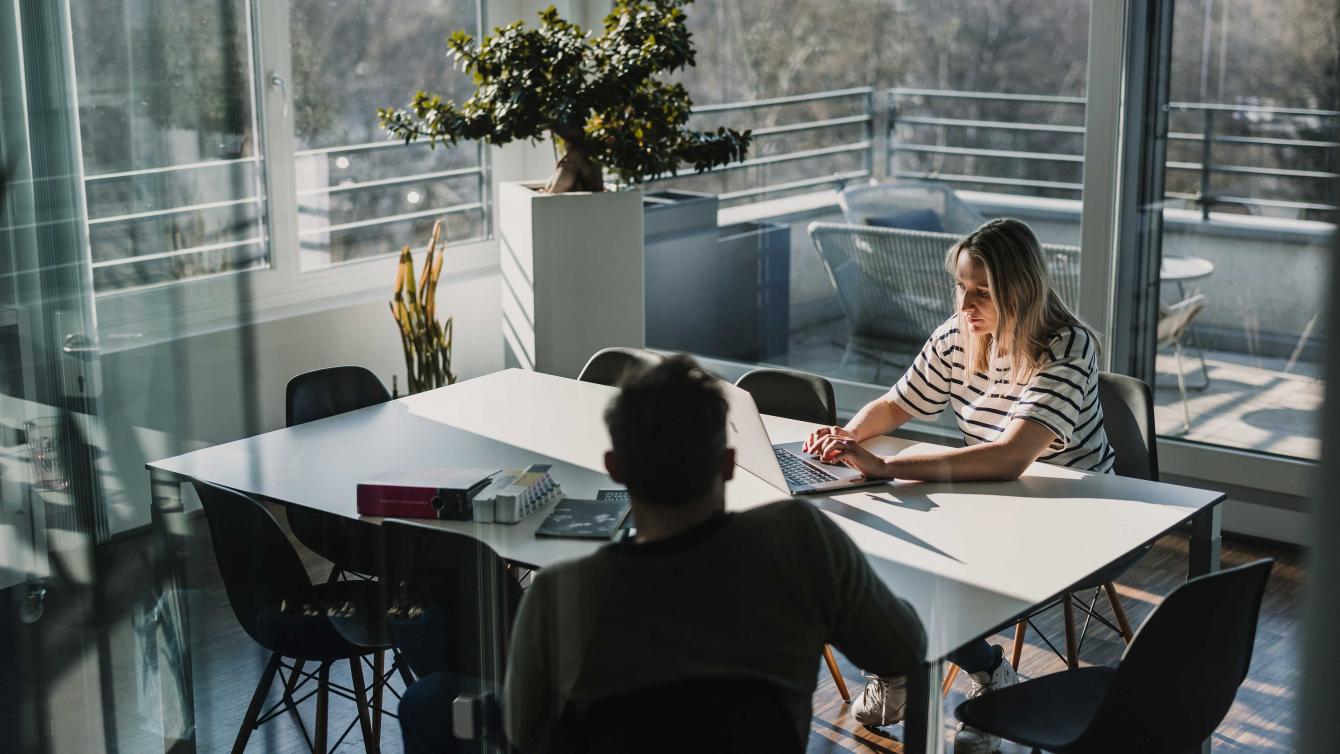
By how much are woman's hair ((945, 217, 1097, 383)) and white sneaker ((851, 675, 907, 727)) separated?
1113 mm

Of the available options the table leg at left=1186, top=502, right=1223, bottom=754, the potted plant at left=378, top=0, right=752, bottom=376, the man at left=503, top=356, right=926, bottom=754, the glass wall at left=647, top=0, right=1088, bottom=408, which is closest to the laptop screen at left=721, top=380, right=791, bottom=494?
the man at left=503, top=356, right=926, bottom=754

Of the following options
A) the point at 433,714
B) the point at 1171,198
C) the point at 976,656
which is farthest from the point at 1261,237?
the point at 1171,198

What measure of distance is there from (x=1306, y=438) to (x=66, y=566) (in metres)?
1.97

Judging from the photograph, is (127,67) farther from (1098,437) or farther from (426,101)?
(426,101)

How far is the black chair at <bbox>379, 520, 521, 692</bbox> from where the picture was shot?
1.84 meters

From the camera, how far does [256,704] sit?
7.77 ft

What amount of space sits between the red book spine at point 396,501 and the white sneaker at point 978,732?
90 centimetres

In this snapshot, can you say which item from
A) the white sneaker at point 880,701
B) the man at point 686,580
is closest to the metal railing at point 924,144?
the white sneaker at point 880,701

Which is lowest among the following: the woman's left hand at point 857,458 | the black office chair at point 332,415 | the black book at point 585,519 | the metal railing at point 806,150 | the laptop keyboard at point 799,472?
the laptop keyboard at point 799,472

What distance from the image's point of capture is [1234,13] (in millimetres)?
2600

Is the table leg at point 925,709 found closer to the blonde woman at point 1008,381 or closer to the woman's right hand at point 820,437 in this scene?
the blonde woman at point 1008,381

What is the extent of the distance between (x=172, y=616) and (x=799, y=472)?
1.25m

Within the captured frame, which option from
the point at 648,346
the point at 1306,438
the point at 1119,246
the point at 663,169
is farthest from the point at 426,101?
the point at 1306,438

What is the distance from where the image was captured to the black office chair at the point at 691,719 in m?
1.52
